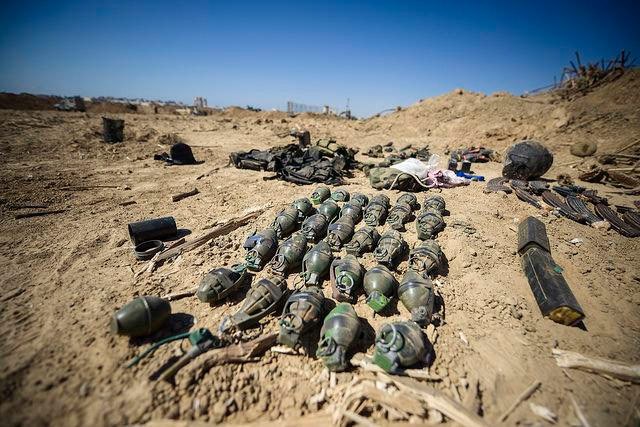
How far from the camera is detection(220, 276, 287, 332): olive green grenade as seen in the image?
3.12m

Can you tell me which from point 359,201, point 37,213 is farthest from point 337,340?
point 37,213

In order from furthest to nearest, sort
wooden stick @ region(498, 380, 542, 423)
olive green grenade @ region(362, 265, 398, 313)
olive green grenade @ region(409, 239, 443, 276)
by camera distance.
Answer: olive green grenade @ region(409, 239, 443, 276), olive green grenade @ region(362, 265, 398, 313), wooden stick @ region(498, 380, 542, 423)

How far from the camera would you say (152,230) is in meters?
4.84

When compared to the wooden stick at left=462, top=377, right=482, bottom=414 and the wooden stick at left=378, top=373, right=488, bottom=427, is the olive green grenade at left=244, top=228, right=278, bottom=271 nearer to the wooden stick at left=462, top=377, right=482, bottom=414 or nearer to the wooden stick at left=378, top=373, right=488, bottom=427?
the wooden stick at left=378, top=373, right=488, bottom=427

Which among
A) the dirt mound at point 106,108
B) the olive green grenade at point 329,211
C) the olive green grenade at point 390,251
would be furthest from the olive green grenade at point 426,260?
the dirt mound at point 106,108

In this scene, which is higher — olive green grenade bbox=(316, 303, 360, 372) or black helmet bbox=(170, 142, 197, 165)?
black helmet bbox=(170, 142, 197, 165)

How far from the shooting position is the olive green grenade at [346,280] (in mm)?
3490

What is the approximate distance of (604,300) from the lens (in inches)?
146

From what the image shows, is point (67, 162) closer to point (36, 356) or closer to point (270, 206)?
point (270, 206)

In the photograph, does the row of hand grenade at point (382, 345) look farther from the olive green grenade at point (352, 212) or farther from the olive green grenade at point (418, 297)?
the olive green grenade at point (352, 212)

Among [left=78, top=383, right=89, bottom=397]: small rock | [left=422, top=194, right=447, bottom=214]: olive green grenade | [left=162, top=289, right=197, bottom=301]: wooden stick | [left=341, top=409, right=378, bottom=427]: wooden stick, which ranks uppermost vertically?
[left=422, top=194, right=447, bottom=214]: olive green grenade

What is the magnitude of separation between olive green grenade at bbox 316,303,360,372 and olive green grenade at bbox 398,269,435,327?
32.6 inches

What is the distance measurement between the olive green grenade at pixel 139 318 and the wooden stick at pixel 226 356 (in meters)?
0.66

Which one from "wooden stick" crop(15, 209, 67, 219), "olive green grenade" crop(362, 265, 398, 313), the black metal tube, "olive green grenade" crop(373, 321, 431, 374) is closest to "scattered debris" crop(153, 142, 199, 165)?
"wooden stick" crop(15, 209, 67, 219)
